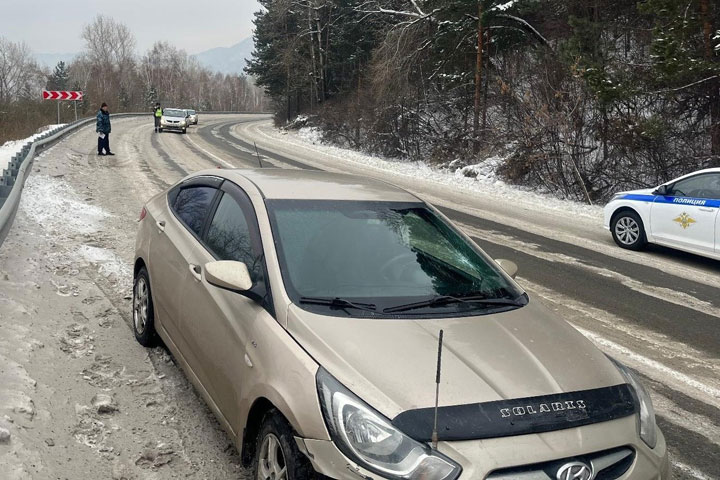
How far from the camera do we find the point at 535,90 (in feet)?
55.6

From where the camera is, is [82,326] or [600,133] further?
[600,133]

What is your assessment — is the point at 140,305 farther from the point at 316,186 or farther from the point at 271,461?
the point at 271,461

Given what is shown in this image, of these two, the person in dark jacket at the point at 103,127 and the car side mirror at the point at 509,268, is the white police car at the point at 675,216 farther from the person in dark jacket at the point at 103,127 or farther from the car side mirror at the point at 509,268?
the person in dark jacket at the point at 103,127

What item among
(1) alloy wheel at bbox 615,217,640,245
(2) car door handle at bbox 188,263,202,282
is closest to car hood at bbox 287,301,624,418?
(2) car door handle at bbox 188,263,202,282

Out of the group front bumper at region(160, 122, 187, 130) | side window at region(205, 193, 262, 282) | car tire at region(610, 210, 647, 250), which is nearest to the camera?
side window at region(205, 193, 262, 282)

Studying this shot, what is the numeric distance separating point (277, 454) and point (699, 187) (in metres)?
8.38

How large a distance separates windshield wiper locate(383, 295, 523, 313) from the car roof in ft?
3.40

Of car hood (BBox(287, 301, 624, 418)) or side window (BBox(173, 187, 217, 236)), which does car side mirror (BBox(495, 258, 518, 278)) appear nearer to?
car hood (BBox(287, 301, 624, 418))

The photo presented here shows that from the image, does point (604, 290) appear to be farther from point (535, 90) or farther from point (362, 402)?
point (535, 90)

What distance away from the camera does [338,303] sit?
3107mm

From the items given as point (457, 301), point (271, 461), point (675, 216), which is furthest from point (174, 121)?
point (271, 461)

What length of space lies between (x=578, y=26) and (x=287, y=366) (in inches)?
640

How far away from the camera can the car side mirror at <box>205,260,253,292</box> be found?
317cm

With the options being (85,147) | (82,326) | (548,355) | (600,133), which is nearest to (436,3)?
(600,133)
